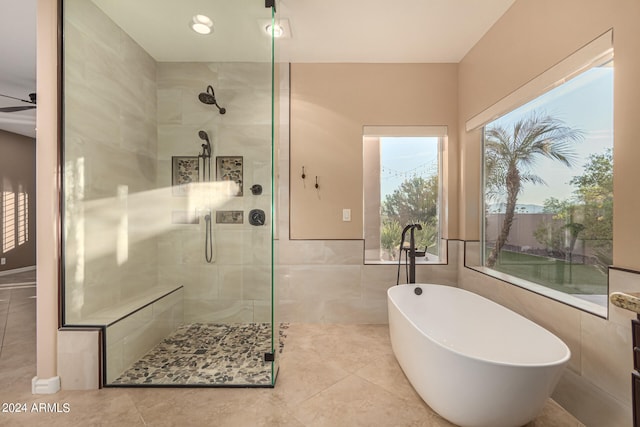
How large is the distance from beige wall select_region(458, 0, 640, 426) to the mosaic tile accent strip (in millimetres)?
1813

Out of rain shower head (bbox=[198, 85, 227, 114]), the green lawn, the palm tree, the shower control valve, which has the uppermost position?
rain shower head (bbox=[198, 85, 227, 114])

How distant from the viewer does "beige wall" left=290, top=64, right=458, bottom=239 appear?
2.79m

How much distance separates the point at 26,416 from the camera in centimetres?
150

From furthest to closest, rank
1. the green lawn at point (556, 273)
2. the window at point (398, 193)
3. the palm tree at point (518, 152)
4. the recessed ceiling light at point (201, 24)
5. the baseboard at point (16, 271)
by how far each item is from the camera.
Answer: the baseboard at point (16, 271)
the window at point (398, 193)
the recessed ceiling light at point (201, 24)
the palm tree at point (518, 152)
the green lawn at point (556, 273)

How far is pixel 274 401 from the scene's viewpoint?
1630 mm

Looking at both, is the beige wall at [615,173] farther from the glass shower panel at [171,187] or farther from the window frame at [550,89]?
the glass shower panel at [171,187]

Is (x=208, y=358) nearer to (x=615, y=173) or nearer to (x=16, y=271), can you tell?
(x=615, y=173)

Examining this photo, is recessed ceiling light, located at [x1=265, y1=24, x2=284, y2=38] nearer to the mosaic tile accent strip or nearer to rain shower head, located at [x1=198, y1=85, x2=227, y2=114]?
rain shower head, located at [x1=198, y1=85, x2=227, y2=114]

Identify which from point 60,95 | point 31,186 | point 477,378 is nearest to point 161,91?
point 60,95

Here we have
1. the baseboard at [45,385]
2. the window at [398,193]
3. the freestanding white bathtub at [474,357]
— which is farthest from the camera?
the window at [398,193]

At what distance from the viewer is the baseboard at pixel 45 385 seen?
1675mm

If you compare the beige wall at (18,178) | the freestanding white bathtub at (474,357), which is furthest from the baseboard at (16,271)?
the freestanding white bathtub at (474,357)

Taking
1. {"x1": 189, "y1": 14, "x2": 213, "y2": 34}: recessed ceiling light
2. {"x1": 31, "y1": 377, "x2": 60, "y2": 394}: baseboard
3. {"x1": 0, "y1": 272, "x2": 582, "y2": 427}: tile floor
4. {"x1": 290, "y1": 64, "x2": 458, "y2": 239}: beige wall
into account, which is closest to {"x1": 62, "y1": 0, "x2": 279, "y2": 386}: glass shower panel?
{"x1": 189, "y1": 14, "x2": 213, "y2": 34}: recessed ceiling light

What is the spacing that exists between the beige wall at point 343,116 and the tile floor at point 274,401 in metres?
1.24
